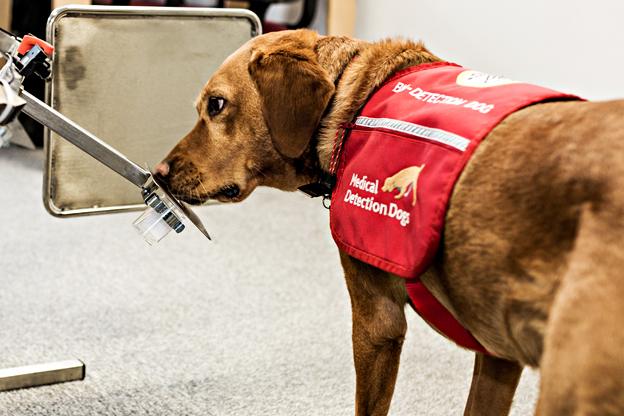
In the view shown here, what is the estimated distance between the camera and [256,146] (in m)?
1.58

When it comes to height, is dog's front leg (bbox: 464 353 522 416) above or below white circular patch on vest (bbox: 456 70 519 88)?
below

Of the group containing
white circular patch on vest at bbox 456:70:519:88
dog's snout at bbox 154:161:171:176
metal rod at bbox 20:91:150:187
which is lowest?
dog's snout at bbox 154:161:171:176

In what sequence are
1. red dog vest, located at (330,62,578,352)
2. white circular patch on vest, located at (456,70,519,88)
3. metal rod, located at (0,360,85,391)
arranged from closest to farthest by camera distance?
red dog vest, located at (330,62,578,352)
white circular patch on vest, located at (456,70,519,88)
metal rod, located at (0,360,85,391)

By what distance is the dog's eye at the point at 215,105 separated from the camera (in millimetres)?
1600

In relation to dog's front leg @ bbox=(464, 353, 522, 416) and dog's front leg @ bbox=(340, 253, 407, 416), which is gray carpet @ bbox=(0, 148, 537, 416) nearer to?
dog's front leg @ bbox=(464, 353, 522, 416)

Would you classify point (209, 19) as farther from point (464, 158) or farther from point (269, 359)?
point (464, 158)

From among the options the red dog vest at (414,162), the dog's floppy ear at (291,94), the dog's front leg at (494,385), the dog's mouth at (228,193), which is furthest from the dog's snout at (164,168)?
the dog's front leg at (494,385)

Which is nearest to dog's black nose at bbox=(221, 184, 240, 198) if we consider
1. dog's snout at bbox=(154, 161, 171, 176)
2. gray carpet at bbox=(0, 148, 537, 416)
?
dog's snout at bbox=(154, 161, 171, 176)

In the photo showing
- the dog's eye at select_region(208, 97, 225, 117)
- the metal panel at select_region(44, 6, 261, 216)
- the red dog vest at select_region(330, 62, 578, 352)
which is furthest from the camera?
the metal panel at select_region(44, 6, 261, 216)

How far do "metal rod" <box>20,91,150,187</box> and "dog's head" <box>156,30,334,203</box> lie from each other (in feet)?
0.20

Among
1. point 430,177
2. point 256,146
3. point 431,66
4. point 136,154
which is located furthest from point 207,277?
point 430,177

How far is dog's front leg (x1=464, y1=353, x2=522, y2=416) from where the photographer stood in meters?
1.61

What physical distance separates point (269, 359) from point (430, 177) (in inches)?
45.0

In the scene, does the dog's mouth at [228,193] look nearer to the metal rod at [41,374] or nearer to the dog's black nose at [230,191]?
the dog's black nose at [230,191]
